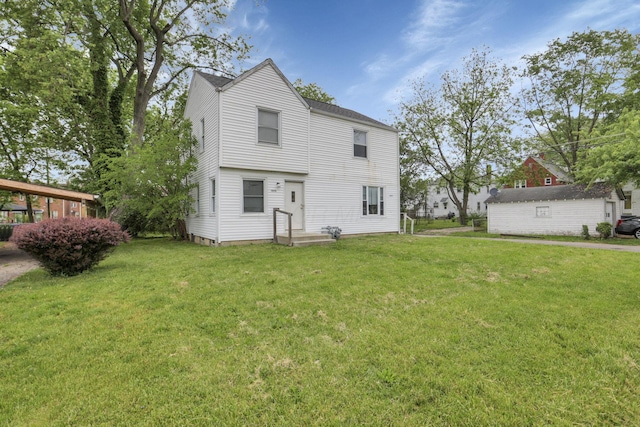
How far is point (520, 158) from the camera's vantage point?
73.8ft

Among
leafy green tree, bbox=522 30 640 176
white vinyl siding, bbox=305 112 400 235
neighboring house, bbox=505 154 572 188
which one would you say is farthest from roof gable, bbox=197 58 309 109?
neighboring house, bbox=505 154 572 188

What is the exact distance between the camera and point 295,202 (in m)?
11.8

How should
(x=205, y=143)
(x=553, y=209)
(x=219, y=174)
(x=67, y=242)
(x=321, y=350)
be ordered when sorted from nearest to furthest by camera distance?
(x=321, y=350) < (x=67, y=242) < (x=219, y=174) < (x=205, y=143) < (x=553, y=209)

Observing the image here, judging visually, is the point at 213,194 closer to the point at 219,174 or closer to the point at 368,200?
the point at 219,174

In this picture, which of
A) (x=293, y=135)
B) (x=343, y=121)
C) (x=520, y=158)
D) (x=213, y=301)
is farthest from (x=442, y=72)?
(x=213, y=301)

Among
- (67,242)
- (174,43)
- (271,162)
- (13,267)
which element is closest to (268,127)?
(271,162)

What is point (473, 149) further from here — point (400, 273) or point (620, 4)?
point (400, 273)

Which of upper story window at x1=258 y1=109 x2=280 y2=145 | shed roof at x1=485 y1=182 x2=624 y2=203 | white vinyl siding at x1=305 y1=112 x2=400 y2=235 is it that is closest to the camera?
upper story window at x1=258 y1=109 x2=280 y2=145

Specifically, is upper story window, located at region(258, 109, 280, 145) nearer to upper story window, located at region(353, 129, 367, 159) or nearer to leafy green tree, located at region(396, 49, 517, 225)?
upper story window, located at region(353, 129, 367, 159)

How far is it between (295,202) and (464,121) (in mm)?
18820

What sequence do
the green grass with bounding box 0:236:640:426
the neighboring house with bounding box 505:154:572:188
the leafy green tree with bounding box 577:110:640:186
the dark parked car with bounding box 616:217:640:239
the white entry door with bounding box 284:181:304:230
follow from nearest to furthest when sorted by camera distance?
the green grass with bounding box 0:236:640:426 < the leafy green tree with bounding box 577:110:640:186 < the white entry door with bounding box 284:181:304:230 < the dark parked car with bounding box 616:217:640:239 < the neighboring house with bounding box 505:154:572:188

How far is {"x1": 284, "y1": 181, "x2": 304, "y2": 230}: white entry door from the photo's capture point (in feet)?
38.1

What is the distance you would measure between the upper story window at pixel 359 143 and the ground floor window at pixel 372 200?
1.60 metres

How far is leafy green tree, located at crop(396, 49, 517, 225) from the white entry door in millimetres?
16714
